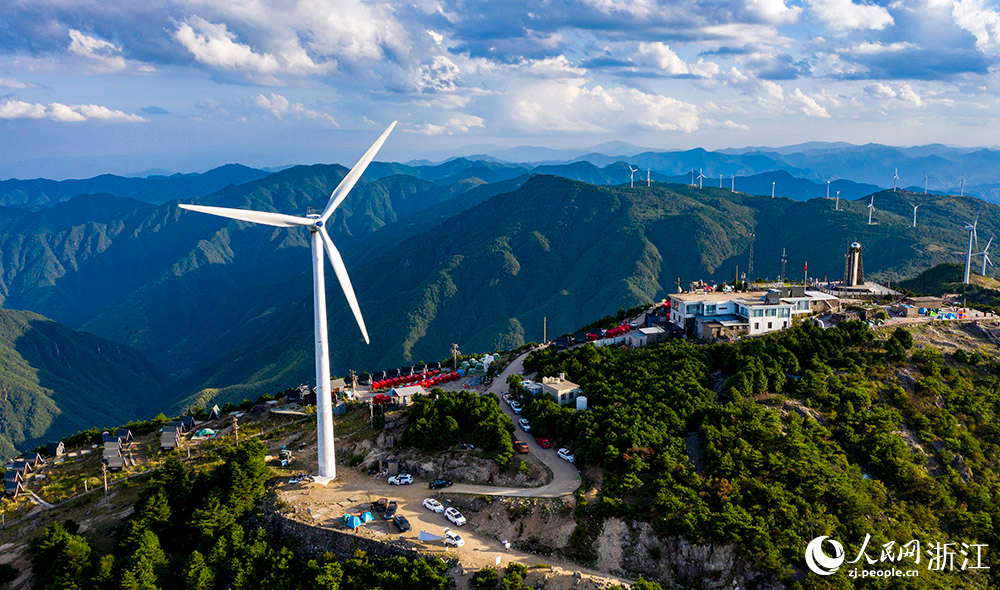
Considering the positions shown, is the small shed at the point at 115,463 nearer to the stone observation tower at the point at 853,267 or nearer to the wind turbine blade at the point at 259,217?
the wind turbine blade at the point at 259,217

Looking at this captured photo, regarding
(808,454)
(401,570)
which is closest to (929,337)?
(808,454)

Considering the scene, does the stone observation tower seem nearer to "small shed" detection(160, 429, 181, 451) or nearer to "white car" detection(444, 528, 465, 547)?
"white car" detection(444, 528, 465, 547)

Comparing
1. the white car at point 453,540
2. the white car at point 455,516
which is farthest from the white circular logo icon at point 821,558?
the white car at point 455,516

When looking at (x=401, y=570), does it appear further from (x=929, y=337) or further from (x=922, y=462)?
(x=929, y=337)

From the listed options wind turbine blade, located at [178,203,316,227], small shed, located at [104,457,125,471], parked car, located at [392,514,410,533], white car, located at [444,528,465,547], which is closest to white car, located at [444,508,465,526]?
white car, located at [444,528,465,547]

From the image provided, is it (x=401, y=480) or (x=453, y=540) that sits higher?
(x=401, y=480)

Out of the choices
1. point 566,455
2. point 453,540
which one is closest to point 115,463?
point 453,540

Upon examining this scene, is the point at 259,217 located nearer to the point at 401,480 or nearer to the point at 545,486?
the point at 401,480
